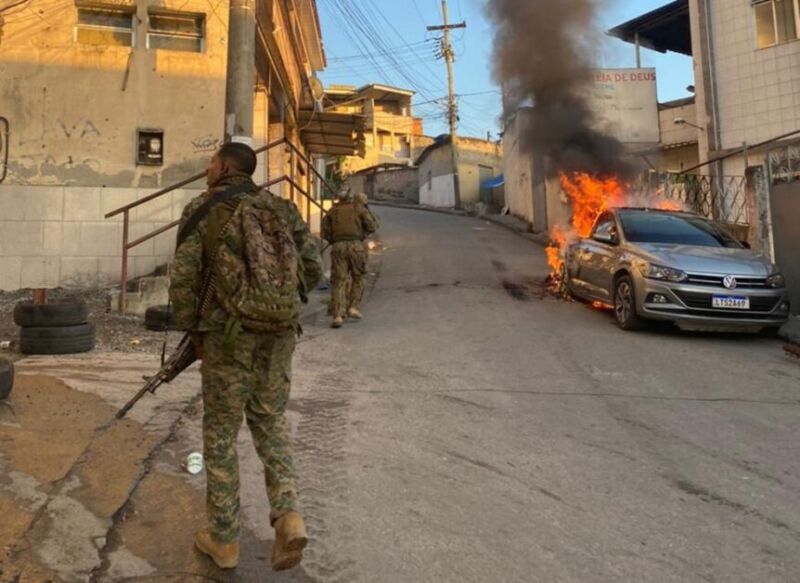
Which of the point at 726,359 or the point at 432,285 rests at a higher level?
the point at 432,285

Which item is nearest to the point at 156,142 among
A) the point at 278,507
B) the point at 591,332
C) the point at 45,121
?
the point at 45,121

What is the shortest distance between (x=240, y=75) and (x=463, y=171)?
97.9ft

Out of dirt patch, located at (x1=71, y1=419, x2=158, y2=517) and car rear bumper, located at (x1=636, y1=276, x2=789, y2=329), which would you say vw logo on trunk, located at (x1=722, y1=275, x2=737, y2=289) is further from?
dirt patch, located at (x1=71, y1=419, x2=158, y2=517)

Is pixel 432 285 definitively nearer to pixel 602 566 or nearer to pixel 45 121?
pixel 45 121

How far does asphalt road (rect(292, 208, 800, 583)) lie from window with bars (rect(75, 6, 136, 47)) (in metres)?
5.71

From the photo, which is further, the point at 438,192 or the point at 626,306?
the point at 438,192

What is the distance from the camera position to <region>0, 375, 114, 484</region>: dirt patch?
3.41m

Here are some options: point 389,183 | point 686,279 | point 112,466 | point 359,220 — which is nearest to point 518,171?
point 359,220

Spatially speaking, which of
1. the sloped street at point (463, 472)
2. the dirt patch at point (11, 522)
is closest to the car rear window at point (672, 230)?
the sloped street at point (463, 472)

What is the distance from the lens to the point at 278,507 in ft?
8.45

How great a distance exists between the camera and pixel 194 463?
3.59 meters

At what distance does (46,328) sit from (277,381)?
423 centimetres

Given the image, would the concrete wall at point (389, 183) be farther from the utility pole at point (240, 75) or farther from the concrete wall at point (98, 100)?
the utility pole at point (240, 75)

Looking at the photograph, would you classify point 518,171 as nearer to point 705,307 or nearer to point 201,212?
point 705,307
